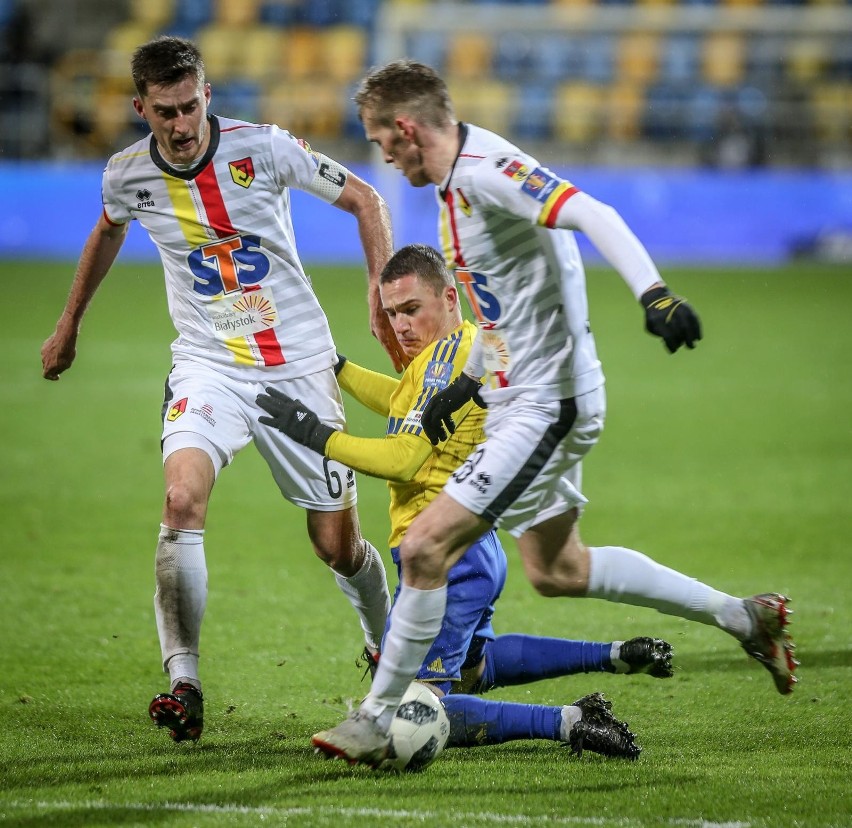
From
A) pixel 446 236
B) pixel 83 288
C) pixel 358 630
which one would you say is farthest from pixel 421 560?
pixel 358 630

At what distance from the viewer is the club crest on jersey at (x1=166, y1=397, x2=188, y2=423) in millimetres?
5035

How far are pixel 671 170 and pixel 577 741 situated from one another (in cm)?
2039

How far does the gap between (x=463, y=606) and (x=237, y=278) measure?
5.17 feet

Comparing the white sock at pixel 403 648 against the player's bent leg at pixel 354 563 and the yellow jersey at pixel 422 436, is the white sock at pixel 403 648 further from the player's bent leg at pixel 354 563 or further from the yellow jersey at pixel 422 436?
the player's bent leg at pixel 354 563

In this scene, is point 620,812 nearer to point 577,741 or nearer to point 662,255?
point 577,741

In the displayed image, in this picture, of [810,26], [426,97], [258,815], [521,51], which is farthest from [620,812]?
[521,51]

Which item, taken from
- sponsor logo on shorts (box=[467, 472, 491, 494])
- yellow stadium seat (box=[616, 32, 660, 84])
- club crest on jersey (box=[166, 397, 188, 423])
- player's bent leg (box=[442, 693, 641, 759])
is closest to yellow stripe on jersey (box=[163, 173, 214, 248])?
club crest on jersey (box=[166, 397, 188, 423])

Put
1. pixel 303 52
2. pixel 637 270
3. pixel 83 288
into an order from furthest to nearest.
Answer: pixel 303 52 → pixel 83 288 → pixel 637 270

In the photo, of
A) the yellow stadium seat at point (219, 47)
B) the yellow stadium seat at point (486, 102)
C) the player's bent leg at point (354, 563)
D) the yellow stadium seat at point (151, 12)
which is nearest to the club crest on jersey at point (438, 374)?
the player's bent leg at point (354, 563)

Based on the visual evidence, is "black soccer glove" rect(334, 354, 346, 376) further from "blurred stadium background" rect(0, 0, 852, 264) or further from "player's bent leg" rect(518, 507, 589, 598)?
"blurred stadium background" rect(0, 0, 852, 264)

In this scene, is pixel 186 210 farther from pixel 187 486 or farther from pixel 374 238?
pixel 187 486

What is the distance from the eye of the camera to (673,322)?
3697mm

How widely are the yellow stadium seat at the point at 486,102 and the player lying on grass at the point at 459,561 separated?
19404 mm

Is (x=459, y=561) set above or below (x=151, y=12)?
below
